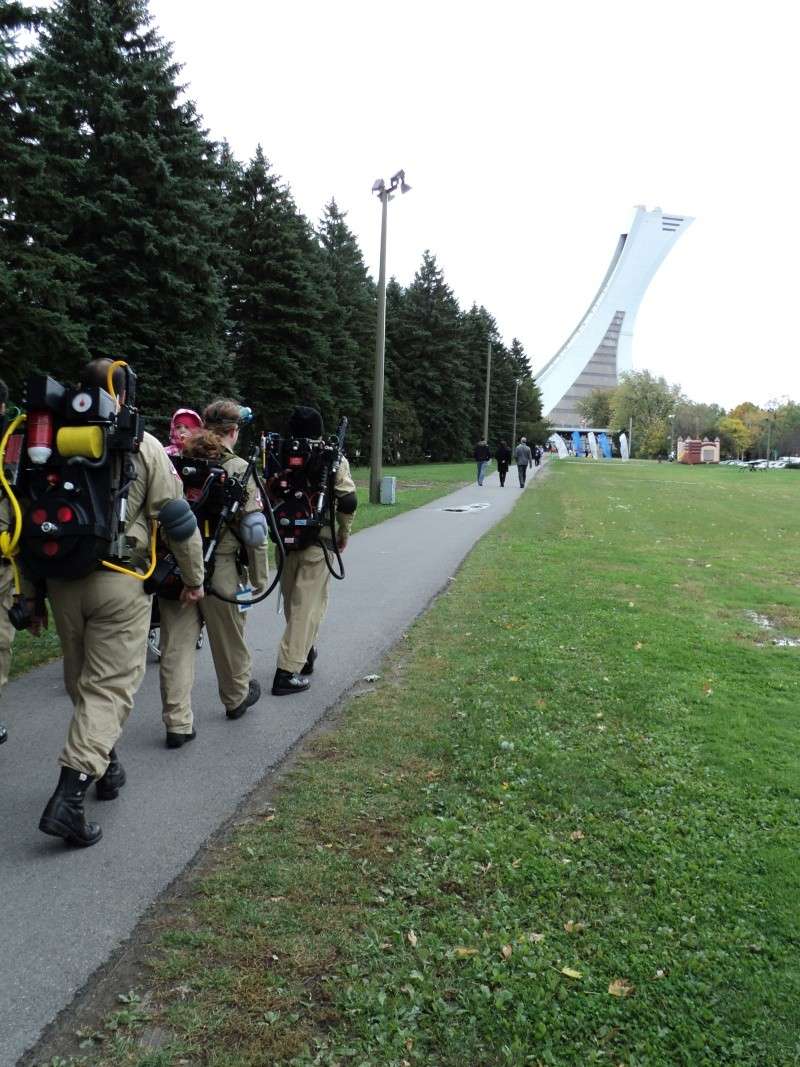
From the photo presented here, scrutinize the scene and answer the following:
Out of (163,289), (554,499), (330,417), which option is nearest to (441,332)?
(330,417)

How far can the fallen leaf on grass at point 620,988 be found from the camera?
2.57m

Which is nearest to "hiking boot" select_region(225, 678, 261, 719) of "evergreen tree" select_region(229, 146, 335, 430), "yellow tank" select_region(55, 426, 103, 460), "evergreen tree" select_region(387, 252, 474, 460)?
"yellow tank" select_region(55, 426, 103, 460)

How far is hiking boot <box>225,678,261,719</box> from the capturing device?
5027mm

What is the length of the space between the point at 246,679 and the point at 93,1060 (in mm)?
2886

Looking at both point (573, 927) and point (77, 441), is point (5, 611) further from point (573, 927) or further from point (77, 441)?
point (573, 927)

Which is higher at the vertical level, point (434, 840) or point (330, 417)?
point (330, 417)

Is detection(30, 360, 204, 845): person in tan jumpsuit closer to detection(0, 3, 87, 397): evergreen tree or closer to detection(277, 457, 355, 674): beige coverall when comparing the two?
detection(277, 457, 355, 674): beige coverall

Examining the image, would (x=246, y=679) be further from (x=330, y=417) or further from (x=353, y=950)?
(x=330, y=417)

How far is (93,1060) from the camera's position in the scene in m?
2.25

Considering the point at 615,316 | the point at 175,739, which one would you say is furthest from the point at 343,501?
the point at 615,316

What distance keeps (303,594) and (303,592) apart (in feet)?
0.06

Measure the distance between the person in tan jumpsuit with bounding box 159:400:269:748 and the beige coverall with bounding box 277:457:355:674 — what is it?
55 centimetres

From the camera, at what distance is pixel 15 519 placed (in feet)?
11.0

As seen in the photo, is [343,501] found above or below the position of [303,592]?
above
